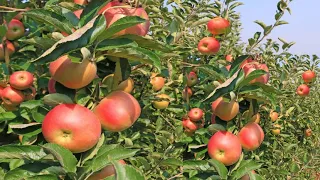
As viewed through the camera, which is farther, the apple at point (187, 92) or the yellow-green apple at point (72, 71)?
the apple at point (187, 92)

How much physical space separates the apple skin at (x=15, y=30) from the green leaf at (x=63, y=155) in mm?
987

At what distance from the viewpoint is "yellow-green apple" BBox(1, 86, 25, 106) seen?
1740 millimetres

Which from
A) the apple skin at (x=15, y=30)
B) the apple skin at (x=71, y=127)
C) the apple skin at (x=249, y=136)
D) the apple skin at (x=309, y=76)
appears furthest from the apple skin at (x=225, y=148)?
the apple skin at (x=309, y=76)

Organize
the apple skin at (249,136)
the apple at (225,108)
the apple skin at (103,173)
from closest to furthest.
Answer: the apple skin at (103,173) → the apple at (225,108) → the apple skin at (249,136)

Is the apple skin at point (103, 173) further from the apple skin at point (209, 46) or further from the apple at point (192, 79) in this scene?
the apple at point (192, 79)

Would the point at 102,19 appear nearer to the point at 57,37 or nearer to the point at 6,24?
the point at 57,37

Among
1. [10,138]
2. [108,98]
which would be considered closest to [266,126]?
[10,138]

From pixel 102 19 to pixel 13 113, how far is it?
91 cm

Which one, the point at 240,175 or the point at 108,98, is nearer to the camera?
the point at 108,98

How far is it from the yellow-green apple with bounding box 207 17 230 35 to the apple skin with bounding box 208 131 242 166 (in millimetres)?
933

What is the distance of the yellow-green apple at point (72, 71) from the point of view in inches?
41.3

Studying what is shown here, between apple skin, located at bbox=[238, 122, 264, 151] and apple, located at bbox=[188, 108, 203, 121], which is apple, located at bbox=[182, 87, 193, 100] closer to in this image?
apple, located at bbox=[188, 108, 203, 121]

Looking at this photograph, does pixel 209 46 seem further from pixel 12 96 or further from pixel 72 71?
pixel 72 71

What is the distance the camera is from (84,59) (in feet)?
3.36
